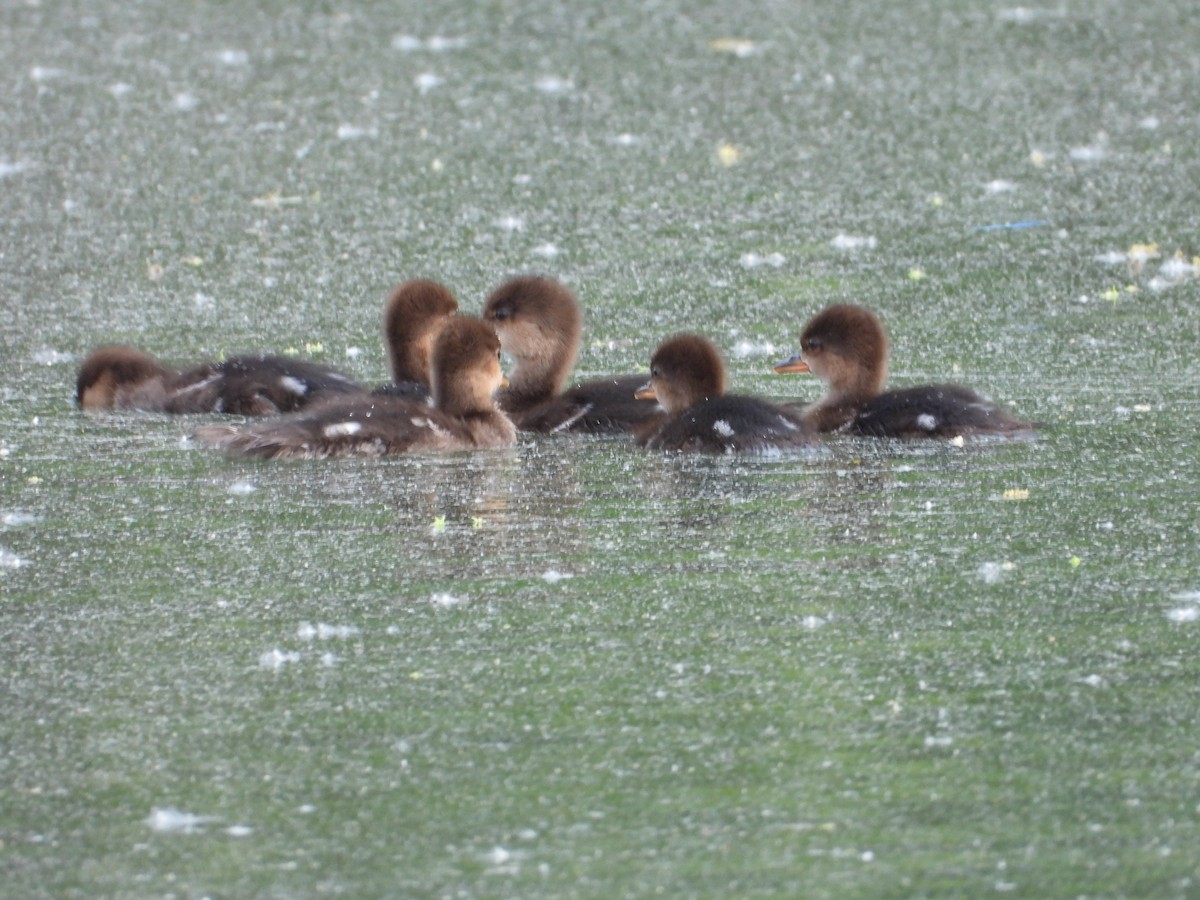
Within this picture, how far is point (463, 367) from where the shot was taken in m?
5.82

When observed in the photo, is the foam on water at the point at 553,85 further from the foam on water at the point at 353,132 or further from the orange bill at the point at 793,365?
the orange bill at the point at 793,365

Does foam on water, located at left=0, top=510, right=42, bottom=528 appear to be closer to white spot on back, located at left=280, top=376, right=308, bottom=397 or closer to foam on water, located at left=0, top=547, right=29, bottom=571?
foam on water, located at left=0, top=547, right=29, bottom=571

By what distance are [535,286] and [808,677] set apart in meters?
2.90

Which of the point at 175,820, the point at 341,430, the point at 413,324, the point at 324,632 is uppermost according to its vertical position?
the point at 413,324

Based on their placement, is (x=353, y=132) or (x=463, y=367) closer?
(x=463, y=367)

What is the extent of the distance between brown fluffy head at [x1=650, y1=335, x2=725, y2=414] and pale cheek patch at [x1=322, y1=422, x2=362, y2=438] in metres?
0.90

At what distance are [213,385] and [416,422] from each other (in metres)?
0.77

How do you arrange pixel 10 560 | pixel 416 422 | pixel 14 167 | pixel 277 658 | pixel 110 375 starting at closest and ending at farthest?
pixel 277 658 < pixel 10 560 < pixel 416 422 < pixel 110 375 < pixel 14 167

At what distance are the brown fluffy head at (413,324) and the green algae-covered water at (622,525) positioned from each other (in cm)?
47

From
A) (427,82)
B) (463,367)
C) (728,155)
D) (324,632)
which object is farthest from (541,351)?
(427,82)

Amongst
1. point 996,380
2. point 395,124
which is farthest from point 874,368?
point 395,124

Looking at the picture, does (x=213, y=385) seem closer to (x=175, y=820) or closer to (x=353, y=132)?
(x=175, y=820)

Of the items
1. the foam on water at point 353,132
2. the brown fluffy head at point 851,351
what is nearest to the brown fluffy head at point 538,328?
the brown fluffy head at point 851,351

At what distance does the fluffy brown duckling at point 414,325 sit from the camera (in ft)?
20.4
